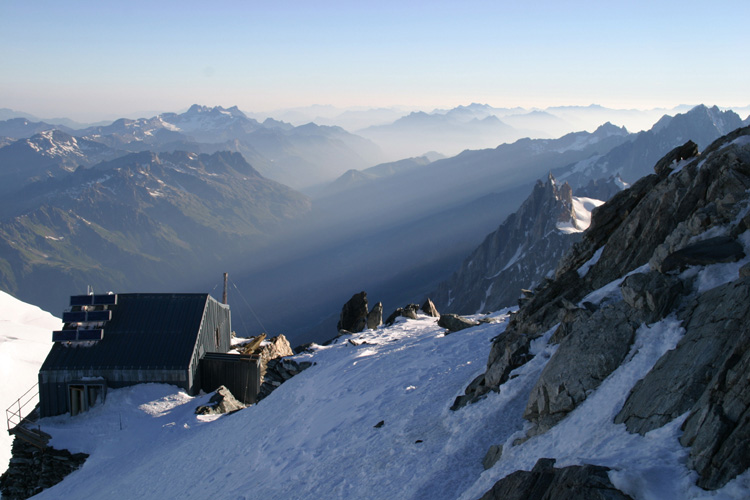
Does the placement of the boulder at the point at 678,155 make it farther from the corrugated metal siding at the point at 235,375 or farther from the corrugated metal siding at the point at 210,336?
the corrugated metal siding at the point at 210,336

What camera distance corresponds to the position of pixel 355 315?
49.5 m

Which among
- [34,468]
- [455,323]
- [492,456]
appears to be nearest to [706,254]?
[492,456]

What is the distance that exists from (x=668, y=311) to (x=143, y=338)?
36334 millimetres

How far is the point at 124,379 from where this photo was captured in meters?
37.8

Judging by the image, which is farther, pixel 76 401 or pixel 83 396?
pixel 76 401

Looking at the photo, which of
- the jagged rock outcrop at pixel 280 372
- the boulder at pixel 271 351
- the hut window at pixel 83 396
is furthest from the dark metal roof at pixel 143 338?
the jagged rock outcrop at pixel 280 372

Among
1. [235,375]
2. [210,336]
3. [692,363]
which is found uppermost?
[692,363]

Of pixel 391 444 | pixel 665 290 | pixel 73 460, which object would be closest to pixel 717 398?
pixel 665 290

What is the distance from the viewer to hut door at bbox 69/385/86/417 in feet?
121

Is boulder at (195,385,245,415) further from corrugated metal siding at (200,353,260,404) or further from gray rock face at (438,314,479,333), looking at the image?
gray rock face at (438,314,479,333)

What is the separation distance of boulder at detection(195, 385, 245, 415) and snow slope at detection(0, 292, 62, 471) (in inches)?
1951

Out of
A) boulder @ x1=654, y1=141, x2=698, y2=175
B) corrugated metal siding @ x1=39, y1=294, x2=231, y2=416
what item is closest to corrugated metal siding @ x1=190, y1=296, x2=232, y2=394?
corrugated metal siding @ x1=39, y1=294, x2=231, y2=416

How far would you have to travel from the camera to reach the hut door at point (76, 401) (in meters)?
37.0

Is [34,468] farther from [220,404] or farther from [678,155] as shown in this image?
[678,155]
